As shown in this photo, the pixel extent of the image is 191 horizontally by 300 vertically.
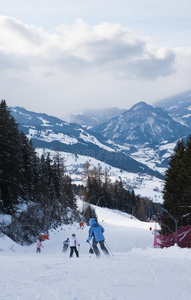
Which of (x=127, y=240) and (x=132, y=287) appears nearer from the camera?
(x=132, y=287)

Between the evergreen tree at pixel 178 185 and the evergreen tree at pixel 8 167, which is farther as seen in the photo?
the evergreen tree at pixel 178 185

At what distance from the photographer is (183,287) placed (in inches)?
259

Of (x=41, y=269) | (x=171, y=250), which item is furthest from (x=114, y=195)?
(x=41, y=269)

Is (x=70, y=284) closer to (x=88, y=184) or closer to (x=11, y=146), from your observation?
(x=11, y=146)

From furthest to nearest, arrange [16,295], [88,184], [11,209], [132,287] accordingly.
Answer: [88,184], [11,209], [132,287], [16,295]

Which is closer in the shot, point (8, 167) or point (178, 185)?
point (8, 167)

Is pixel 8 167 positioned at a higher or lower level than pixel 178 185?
higher

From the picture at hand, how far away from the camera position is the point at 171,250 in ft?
52.9

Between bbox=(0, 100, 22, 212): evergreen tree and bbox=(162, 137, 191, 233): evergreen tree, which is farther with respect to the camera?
bbox=(162, 137, 191, 233): evergreen tree

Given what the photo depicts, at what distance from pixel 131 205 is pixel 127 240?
83490 mm

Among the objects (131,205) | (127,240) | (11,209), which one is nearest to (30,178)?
(11,209)

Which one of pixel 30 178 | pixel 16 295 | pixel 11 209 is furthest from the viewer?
pixel 30 178

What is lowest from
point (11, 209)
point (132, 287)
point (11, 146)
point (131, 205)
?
point (131, 205)

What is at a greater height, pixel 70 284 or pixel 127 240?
pixel 70 284
